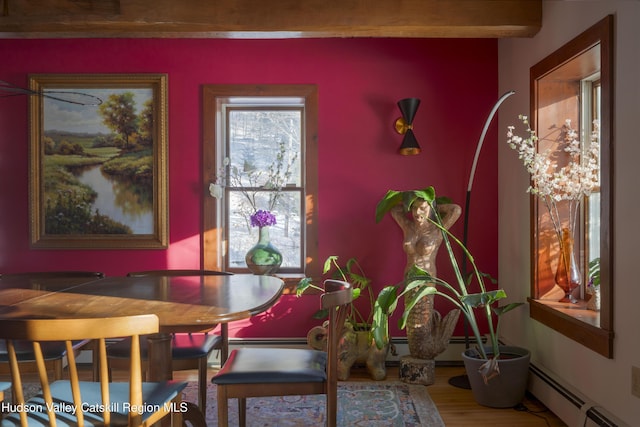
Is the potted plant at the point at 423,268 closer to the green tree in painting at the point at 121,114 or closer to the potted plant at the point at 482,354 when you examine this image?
the potted plant at the point at 482,354

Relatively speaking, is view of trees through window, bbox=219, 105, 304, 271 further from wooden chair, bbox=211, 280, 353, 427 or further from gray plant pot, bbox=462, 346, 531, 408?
wooden chair, bbox=211, 280, 353, 427

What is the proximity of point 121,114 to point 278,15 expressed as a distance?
1.51 m

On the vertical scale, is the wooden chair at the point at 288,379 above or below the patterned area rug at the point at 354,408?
above

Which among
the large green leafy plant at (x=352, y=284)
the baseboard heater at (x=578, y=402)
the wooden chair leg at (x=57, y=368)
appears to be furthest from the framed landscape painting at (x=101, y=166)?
the baseboard heater at (x=578, y=402)

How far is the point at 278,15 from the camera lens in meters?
3.59

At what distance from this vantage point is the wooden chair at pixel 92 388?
1588 mm

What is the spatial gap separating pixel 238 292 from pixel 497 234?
2.52 meters

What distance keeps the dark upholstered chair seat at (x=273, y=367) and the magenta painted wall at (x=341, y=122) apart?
5.96 ft

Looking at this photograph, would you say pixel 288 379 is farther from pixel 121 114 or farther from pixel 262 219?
pixel 121 114

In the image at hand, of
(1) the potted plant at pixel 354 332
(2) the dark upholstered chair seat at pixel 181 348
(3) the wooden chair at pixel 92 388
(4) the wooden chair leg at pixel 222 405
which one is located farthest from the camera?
(1) the potted plant at pixel 354 332

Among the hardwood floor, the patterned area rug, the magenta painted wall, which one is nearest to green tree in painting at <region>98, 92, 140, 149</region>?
the magenta painted wall

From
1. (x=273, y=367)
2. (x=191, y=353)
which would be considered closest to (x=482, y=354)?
(x=273, y=367)

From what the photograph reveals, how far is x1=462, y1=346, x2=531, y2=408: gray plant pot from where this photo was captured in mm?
3309

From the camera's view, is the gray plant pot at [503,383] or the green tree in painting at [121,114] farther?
the green tree in painting at [121,114]
